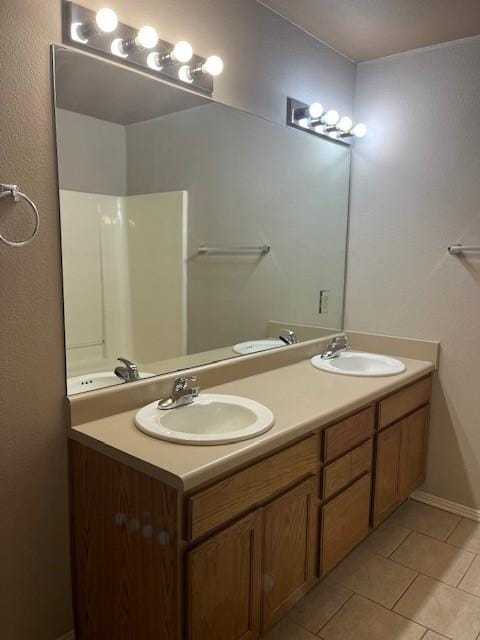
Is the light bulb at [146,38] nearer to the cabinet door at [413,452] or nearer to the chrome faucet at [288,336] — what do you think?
the chrome faucet at [288,336]

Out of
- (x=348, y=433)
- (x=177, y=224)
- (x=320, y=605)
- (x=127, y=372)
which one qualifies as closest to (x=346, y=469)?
(x=348, y=433)

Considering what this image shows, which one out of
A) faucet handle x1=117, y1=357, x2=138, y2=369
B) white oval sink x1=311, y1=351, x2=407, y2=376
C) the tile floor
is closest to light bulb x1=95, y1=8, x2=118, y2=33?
faucet handle x1=117, y1=357, x2=138, y2=369

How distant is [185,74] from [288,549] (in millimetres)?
1687

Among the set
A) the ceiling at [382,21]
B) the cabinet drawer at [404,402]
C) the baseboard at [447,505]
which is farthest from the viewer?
the baseboard at [447,505]

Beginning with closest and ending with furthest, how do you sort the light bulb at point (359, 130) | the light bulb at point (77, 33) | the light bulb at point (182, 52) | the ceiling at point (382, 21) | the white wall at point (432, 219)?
the light bulb at point (77, 33) < the light bulb at point (182, 52) < the ceiling at point (382, 21) < the white wall at point (432, 219) < the light bulb at point (359, 130)

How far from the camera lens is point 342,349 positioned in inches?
104

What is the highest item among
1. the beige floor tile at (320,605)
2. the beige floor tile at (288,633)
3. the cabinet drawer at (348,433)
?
the cabinet drawer at (348,433)

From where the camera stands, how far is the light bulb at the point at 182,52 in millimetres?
1663

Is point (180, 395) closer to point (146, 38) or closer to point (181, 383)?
point (181, 383)

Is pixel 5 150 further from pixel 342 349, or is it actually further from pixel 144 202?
pixel 342 349

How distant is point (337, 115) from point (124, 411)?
1803 millimetres

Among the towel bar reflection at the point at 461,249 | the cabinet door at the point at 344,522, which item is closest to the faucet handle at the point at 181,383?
the cabinet door at the point at 344,522

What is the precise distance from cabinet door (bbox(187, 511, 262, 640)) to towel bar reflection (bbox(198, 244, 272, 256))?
3.49ft

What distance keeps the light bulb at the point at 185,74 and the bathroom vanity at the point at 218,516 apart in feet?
3.83
